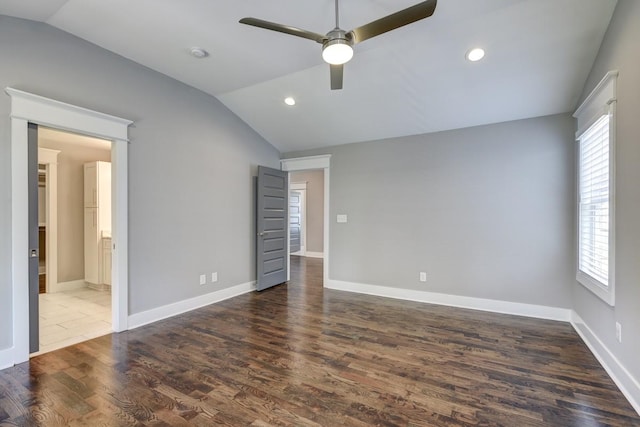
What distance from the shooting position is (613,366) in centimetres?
240

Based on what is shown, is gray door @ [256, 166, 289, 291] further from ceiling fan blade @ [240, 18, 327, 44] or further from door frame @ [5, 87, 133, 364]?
ceiling fan blade @ [240, 18, 327, 44]

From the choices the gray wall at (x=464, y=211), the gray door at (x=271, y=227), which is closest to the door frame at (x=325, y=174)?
the gray wall at (x=464, y=211)

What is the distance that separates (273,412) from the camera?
6.55 ft

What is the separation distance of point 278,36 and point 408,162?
267 cm

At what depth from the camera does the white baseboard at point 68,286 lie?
15.8ft

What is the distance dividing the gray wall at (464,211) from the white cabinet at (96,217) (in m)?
3.80

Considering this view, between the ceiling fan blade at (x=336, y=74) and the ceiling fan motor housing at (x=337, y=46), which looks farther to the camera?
the ceiling fan blade at (x=336, y=74)

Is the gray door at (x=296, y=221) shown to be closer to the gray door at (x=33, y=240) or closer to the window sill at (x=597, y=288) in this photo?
the gray door at (x=33, y=240)

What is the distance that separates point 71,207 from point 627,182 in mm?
7173

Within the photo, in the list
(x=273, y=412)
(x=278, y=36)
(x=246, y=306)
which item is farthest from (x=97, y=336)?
(x=278, y=36)

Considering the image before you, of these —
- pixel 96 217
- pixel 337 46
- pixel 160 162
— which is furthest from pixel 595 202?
pixel 96 217

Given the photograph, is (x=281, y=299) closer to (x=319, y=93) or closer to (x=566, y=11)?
(x=319, y=93)

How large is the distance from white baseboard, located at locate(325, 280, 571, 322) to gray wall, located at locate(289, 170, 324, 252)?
13.4ft

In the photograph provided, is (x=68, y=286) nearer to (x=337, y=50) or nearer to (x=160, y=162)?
(x=160, y=162)
